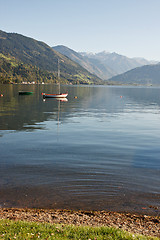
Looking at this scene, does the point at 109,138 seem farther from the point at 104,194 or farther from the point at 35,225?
the point at 35,225

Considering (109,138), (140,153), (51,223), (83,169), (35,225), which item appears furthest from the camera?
(109,138)

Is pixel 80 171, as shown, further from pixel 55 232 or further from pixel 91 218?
pixel 55 232

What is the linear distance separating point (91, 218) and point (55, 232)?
3385 millimetres

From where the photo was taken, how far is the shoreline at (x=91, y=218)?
13852 millimetres

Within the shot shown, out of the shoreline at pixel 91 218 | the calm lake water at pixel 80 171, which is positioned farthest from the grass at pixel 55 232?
the calm lake water at pixel 80 171

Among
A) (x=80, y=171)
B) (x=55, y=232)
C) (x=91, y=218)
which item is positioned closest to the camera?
(x=55, y=232)

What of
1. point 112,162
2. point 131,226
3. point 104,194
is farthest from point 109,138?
point 131,226

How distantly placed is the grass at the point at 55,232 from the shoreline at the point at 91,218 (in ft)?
3.85

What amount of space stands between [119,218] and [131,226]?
4.27 feet

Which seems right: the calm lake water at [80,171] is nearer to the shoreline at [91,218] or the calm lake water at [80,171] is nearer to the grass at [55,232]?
the shoreline at [91,218]

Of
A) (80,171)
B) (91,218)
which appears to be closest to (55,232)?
(91,218)

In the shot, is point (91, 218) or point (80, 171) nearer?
point (91, 218)

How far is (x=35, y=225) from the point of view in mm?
12820

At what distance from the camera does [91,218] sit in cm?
1491
